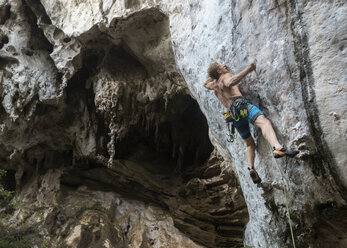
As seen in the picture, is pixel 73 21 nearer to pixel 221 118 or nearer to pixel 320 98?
pixel 221 118

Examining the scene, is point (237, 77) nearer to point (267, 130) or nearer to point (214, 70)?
point (214, 70)

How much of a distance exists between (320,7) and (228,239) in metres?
6.40

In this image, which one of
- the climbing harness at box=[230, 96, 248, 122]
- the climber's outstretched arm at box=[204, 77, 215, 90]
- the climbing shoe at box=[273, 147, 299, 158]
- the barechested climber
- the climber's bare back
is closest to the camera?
the climbing shoe at box=[273, 147, 299, 158]

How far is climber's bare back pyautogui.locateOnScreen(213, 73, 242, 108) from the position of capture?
3.80 meters

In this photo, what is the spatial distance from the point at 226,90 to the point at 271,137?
0.96m

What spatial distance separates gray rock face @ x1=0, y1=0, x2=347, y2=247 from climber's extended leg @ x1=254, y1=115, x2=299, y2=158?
0.17m

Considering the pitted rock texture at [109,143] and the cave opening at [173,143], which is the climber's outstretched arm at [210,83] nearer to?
the pitted rock texture at [109,143]

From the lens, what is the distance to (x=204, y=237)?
7.81m

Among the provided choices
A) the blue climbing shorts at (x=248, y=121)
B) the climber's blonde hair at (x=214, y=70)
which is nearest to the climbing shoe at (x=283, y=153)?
the blue climbing shorts at (x=248, y=121)

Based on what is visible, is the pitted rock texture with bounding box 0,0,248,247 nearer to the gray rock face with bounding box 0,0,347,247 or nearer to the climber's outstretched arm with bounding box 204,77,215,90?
the gray rock face with bounding box 0,0,347,247

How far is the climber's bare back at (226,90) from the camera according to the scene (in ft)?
12.5

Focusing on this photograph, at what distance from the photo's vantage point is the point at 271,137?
329cm

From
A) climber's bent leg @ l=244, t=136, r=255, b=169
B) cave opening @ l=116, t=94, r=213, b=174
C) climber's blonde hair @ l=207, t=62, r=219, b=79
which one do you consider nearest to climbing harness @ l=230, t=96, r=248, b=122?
climber's bent leg @ l=244, t=136, r=255, b=169

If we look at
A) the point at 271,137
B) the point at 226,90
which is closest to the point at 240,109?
the point at 226,90
